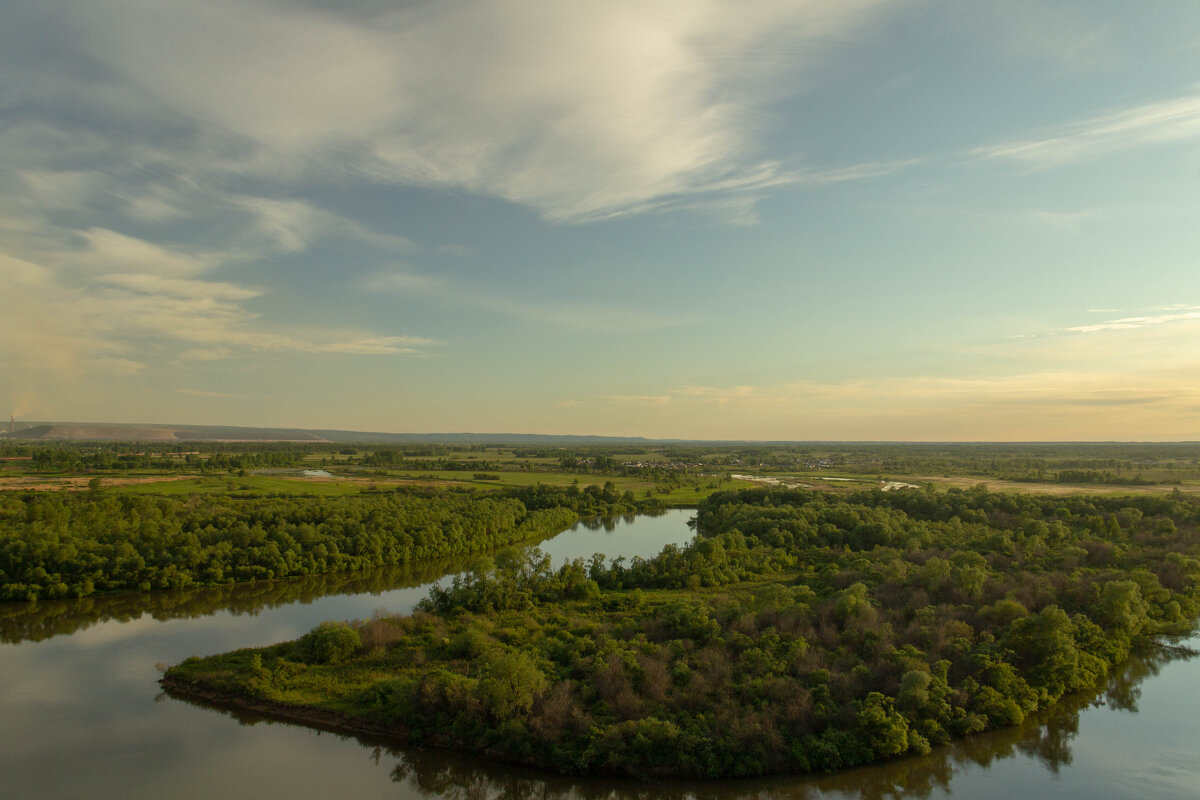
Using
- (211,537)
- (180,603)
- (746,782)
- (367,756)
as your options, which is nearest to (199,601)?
(180,603)

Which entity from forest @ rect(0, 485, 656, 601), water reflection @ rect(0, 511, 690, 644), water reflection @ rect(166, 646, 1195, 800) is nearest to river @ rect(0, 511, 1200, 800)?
water reflection @ rect(166, 646, 1195, 800)

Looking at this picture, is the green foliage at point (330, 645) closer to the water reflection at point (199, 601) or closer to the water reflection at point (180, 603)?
the water reflection at point (180, 603)

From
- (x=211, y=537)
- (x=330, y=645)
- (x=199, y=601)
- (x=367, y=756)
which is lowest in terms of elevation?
(x=367, y=756)

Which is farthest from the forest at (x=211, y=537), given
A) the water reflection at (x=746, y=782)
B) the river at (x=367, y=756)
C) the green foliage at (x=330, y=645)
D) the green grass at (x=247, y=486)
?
the water reflection at (x=746, y=782)

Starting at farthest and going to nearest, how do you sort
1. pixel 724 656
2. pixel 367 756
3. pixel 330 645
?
pixel 330 645 → pixel 724 656 → pixel 367 756

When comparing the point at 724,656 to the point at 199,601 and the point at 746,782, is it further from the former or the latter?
the point at 199,601

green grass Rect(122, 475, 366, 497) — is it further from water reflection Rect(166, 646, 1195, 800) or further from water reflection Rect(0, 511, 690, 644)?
water reflection Rect(166, 646, 1195, 800)

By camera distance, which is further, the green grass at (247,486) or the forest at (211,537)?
the green grass at (247,486)
